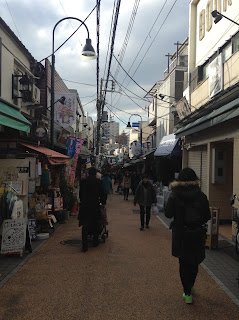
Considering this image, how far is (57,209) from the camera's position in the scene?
33.7 ft

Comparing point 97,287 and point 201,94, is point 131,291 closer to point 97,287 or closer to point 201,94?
point 97,287

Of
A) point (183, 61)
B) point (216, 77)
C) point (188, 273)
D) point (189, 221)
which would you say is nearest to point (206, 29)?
point (216, 77)

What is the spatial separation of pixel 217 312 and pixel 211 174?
746 cm

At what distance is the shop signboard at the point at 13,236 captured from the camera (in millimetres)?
6348

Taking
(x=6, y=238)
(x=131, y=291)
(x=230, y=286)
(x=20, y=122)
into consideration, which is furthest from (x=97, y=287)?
(x=20, y=122)

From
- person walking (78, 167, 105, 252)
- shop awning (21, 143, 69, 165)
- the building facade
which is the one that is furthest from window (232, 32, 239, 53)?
shop awning (21, 143, 69, 165)

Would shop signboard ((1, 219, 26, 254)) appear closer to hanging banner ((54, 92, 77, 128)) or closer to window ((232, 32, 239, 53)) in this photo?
window ((232, 32, 239, 53))

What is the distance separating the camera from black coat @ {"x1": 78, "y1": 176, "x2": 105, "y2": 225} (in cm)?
713

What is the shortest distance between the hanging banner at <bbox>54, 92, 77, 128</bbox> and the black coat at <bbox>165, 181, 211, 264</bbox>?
12.3 m

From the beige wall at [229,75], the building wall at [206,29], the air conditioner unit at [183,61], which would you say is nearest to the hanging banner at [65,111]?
the building wall at [206,29]

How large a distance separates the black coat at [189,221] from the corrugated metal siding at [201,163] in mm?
7890

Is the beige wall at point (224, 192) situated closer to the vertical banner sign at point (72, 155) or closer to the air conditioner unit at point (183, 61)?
the vertical banner sign at point (72, 155)

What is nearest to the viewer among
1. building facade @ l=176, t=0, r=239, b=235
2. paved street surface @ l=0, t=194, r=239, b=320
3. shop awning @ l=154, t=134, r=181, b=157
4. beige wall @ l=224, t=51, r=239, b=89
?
paved street surface @ l=0, t=194, r=239, b=320

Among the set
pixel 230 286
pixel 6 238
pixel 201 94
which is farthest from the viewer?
pixel 201 94
